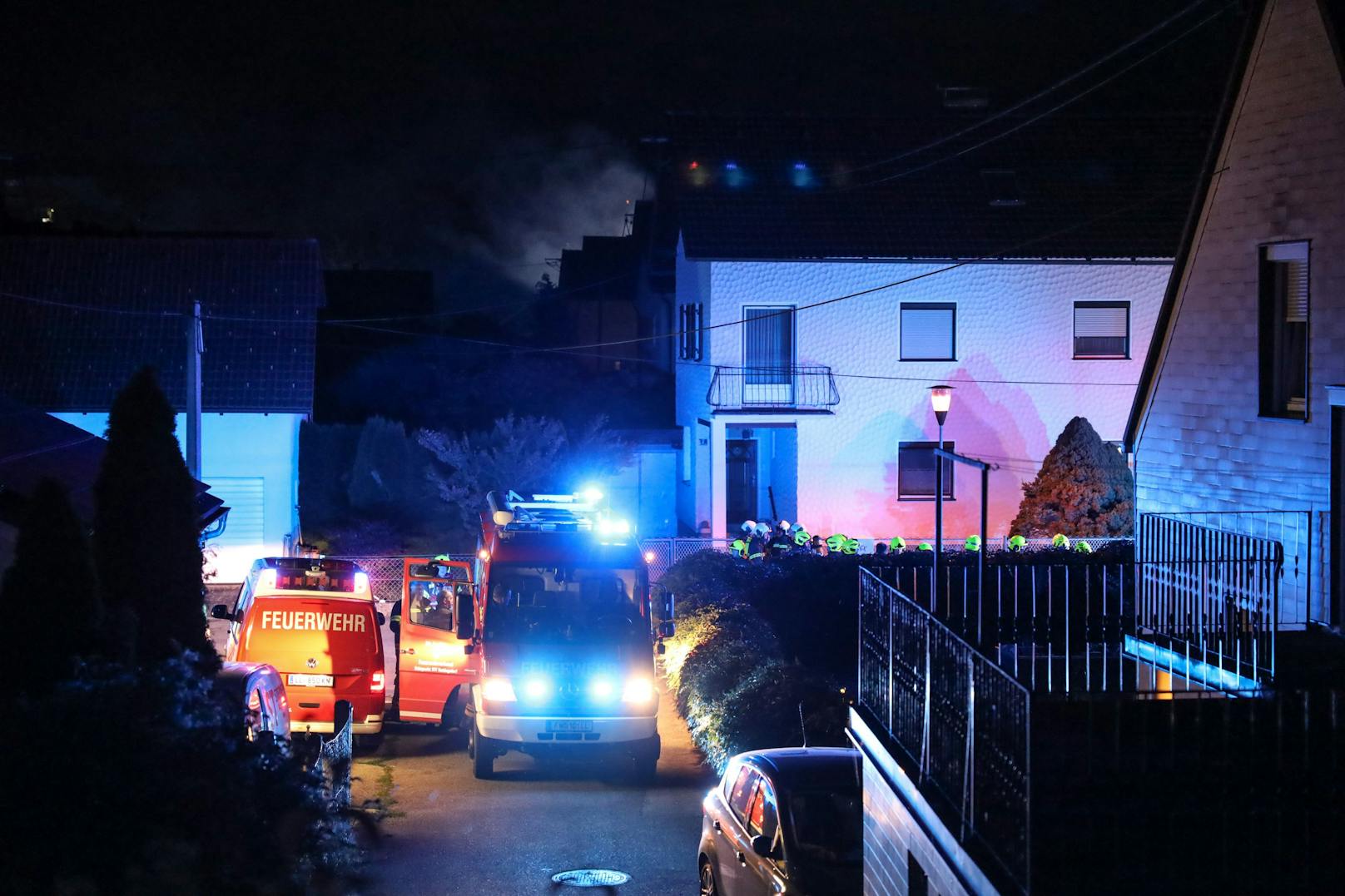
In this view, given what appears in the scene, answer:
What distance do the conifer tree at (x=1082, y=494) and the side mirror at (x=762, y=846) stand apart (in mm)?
20417

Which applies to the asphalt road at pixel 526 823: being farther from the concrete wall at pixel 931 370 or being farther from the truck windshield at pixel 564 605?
the concrete wall at pixel 931 370

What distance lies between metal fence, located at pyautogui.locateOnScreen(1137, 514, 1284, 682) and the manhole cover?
199 inches

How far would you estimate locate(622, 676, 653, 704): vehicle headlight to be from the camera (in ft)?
53.4

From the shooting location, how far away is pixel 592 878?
12695mm

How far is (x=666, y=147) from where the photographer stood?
3641cm

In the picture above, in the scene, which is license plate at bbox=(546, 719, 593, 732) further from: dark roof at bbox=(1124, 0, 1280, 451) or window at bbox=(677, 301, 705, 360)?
window at bbox=(677, 301, 705, 360)

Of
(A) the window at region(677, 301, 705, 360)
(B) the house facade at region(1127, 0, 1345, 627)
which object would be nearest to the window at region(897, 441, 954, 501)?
(A) the window at region(677, 301, 705, 360)

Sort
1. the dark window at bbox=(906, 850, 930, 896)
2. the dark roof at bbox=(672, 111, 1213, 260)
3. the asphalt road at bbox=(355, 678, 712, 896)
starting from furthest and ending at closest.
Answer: the dark roof at bbox=(672, 111, 1213, 260) < the asphalt road at bbox=(355, 678, 712, 896) < the dark window at bbox=(906, 850, 930, 896)

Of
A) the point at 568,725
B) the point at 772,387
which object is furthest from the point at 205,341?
the point at 568,725

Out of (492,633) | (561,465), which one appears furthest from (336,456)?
(492,633)

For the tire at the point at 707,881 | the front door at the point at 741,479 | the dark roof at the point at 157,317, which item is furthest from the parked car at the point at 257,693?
the front door at the point at 741,479

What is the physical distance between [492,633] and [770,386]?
1765cm

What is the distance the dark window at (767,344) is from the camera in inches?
1315

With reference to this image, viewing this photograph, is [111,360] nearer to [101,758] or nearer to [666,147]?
[666,147]
